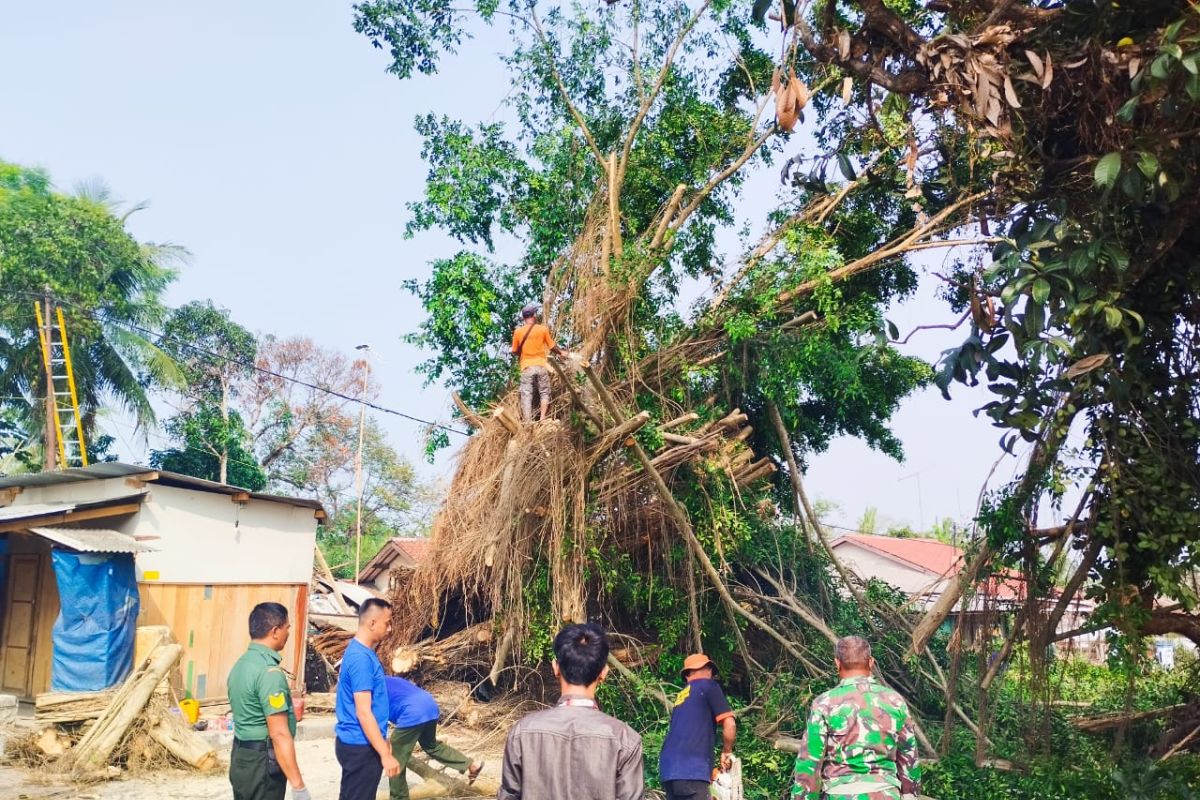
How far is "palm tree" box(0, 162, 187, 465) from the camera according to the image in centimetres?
2247

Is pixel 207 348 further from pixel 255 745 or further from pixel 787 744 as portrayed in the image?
pixel 255 745

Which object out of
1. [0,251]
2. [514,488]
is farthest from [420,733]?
[0,251]

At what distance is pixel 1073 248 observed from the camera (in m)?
5.89

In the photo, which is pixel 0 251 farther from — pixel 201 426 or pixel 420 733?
pixel 420 733

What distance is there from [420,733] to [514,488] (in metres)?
3.86

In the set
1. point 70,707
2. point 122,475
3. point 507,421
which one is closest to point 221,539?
point 122,475

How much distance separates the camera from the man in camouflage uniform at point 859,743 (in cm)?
434

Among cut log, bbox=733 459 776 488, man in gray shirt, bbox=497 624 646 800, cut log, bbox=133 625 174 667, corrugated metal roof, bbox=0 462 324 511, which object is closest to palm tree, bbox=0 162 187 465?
corrugated metal roof, bbox=0 462 324 511

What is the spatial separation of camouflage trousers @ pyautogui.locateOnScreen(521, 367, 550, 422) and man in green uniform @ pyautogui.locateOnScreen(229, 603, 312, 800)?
20.6 ft

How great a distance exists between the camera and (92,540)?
12.0 m

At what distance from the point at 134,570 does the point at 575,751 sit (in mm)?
10956

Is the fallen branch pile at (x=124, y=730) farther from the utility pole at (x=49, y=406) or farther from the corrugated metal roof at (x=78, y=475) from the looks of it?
the utility pole at (x=49, y=406)

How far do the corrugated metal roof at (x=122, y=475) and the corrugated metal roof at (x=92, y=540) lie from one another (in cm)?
95

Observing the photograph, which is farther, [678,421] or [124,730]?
[678,421]
